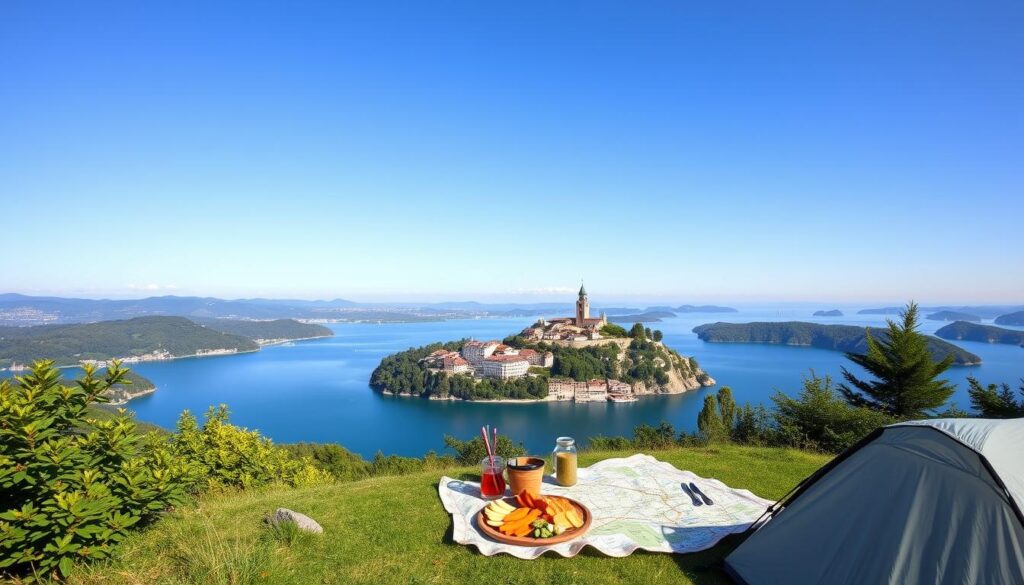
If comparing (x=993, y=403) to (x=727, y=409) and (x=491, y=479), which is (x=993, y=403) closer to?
(x=727, y=409)

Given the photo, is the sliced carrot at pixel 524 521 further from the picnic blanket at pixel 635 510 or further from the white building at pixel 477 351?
the white building at pixel 477 351

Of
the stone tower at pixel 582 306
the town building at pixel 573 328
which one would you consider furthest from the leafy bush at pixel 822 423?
the stone tower at pixel 582 306

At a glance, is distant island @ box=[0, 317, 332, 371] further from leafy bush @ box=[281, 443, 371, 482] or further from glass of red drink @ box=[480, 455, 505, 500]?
glass of red drink @ box=[480, 455, 505, 500]

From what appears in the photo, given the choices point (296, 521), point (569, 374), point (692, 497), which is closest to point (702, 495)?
point (692, 497)

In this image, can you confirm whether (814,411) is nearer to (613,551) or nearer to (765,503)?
(765,503)

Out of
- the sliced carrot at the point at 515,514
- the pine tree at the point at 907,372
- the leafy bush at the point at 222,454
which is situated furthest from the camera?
the pine tree at the point at 907,372
